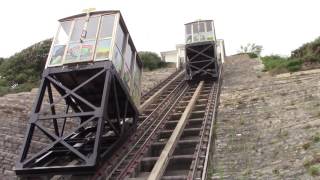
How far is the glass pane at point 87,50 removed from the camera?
399 inches

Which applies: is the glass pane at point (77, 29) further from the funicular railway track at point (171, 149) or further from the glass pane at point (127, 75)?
the funicular railway track at point (171, 149)

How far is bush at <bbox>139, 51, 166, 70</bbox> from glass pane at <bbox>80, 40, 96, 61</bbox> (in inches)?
1043

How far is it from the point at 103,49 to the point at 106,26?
0.82 meters

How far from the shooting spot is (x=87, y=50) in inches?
404

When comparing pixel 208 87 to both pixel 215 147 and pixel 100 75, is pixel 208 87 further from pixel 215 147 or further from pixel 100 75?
pixel 100 75

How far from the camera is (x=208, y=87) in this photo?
21266 mm

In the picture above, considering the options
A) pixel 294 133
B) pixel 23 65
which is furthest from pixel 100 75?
pixel 23 65

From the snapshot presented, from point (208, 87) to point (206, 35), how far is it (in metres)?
4.30

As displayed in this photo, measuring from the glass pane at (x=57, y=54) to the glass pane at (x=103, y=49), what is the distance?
3.02 feet

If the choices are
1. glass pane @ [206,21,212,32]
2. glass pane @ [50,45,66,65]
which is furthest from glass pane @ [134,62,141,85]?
glass pane @ [206,21,212,32]

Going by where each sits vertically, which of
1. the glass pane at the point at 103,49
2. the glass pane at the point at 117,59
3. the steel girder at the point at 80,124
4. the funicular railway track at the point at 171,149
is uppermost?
the glass pane at the point at 103,49

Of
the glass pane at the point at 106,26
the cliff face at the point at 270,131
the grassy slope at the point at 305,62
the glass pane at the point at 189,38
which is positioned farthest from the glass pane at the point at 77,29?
the glass pane at the point at 189,38

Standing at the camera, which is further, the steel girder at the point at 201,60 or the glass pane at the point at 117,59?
the steel girder at the point at 201,60

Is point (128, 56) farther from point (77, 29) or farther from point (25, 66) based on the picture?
point (25, 66)
